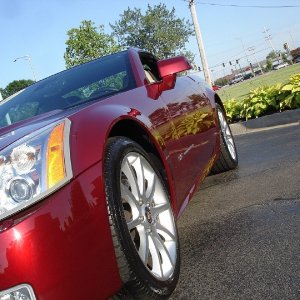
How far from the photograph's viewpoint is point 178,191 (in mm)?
2900

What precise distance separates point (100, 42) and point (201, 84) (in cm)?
2116

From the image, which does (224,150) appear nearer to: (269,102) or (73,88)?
(73,88)

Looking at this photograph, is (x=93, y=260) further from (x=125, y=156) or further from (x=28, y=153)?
(x=125, y=156)

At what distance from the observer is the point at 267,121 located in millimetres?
8547

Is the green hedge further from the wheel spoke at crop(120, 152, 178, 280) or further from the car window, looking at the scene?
the wheel spoke at crop(120, 152, 178, 280)

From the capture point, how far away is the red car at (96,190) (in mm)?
1594

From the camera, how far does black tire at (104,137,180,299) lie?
191cm

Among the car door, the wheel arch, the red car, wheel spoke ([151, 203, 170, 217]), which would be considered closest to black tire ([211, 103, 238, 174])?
the car door

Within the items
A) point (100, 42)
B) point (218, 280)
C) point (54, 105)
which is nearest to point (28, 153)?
point (218, 280)

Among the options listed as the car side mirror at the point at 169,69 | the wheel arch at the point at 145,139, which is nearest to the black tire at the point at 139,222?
the wheel arch at the point at 145,139

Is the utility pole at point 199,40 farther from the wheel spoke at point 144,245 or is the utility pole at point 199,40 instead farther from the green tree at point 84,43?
the wheel spoke at point 144,245

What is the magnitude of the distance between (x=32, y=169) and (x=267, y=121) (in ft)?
24.0

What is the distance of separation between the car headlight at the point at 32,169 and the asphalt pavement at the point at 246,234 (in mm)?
970

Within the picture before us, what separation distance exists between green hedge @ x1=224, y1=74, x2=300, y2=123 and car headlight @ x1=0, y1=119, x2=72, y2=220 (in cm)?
705
